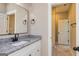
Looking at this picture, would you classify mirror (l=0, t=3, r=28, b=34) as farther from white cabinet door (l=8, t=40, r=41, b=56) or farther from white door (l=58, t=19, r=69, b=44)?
white door (l=58, t=19, r=69, b=44)

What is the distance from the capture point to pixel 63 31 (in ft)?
25.0

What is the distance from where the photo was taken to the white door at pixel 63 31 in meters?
7.54

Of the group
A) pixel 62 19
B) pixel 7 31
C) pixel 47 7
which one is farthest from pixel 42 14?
pixel 62 19

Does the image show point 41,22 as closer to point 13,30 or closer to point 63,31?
point 13,30

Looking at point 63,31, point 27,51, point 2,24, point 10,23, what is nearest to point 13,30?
point 10,23

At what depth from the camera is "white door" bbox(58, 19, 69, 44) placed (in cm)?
754

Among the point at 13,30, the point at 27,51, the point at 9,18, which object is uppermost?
the point at 9,18

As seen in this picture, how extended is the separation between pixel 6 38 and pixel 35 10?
1.44m

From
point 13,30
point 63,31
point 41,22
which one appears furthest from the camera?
point 63,31

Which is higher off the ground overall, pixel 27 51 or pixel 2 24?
pixel 2 24

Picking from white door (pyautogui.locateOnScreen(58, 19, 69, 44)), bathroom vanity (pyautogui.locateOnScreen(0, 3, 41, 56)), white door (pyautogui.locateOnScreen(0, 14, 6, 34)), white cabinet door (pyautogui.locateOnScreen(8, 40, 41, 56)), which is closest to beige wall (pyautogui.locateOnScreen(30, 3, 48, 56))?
bathroom vanity (pyautogui.locateOnScreen(0, 3, 41, 56))

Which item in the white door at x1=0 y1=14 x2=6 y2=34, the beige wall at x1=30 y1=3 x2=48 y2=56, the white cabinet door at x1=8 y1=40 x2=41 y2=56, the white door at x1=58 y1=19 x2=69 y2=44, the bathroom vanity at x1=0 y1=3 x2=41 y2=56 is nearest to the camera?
the white cabinet door at x1=8 y1=40 x2=41 y2=56

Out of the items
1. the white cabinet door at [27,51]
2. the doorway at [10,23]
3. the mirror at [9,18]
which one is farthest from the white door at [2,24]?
the white cabinet door at [27,51]

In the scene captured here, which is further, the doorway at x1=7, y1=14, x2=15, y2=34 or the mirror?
the doorway at x1=7, y1=14, x2=15, y2=34
